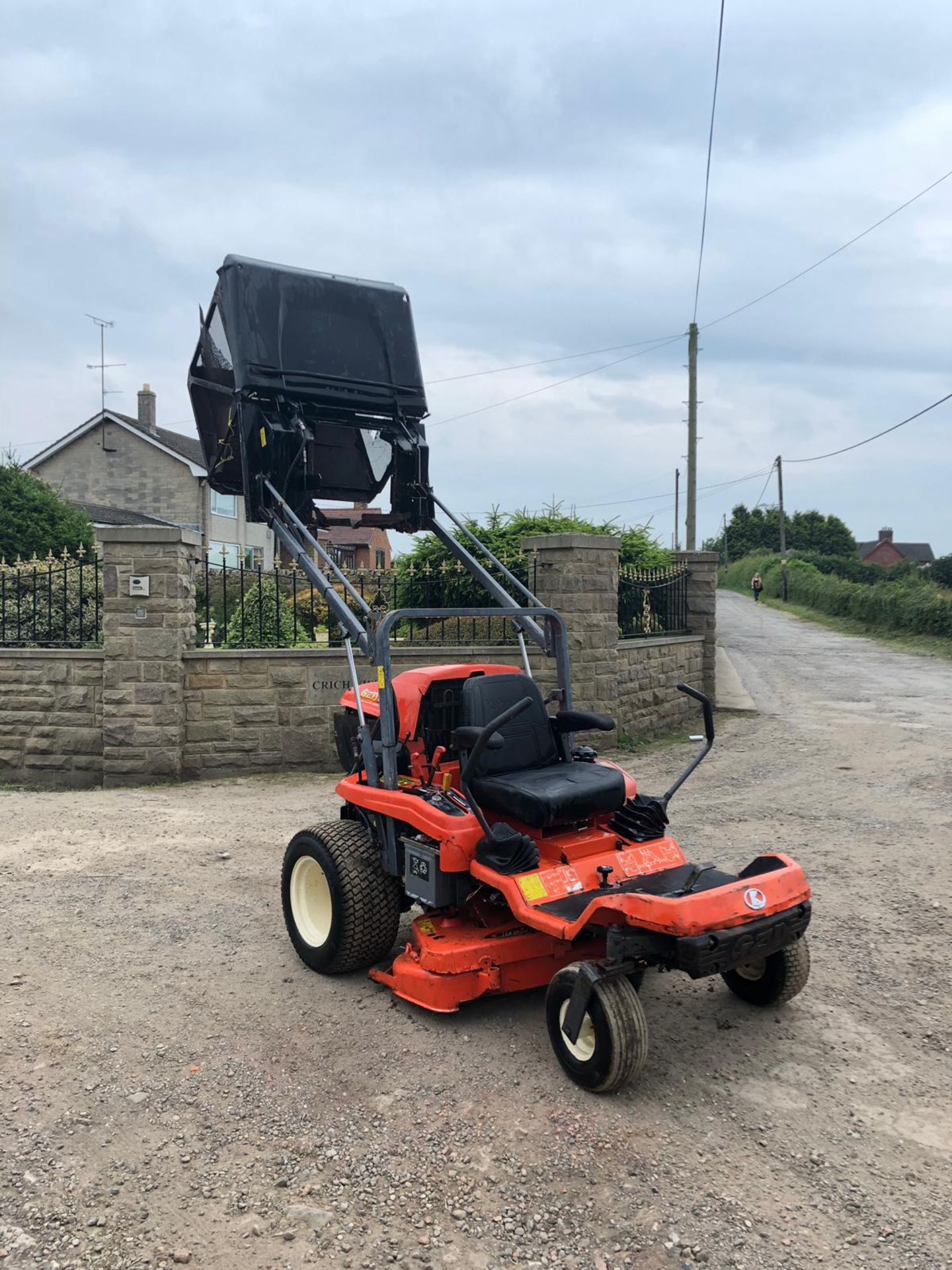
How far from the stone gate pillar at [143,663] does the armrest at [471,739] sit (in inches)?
211

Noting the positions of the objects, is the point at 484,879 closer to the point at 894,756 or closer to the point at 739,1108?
the point at 739,1108

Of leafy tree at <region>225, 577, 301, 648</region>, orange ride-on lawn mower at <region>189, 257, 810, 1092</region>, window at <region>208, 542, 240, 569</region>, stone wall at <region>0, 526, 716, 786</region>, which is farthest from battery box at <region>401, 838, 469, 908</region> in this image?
window at <region>208, 542, 240, 569</region>

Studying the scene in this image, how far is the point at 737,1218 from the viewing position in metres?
2.88

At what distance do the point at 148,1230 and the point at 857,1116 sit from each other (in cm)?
244

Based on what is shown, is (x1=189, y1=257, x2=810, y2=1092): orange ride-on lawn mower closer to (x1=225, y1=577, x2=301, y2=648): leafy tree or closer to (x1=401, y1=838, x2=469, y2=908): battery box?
(x1=401, y1=838, x2=469, y2=908): battery box

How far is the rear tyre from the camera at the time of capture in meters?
4.42

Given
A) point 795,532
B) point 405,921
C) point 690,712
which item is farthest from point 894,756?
point 795,532

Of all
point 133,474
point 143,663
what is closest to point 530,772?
point 143,663

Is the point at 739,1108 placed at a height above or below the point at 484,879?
below

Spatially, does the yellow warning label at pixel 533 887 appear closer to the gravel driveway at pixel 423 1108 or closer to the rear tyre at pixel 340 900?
the gravel driveway at pixel 423 1108

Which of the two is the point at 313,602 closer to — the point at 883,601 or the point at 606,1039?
the point at 606,1039

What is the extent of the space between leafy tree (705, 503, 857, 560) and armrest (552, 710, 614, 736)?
65.4 metres

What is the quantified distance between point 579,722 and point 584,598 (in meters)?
5.44

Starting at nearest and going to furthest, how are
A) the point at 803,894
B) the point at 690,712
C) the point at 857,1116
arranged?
the point at 857,1116 < the point at 803,894 < the point at 690,712
